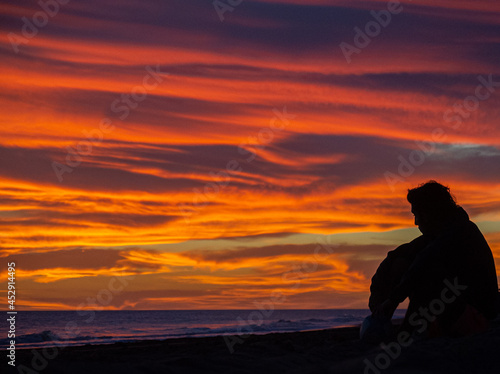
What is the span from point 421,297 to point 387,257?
1.71 ft

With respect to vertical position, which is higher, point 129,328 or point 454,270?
point 129,328

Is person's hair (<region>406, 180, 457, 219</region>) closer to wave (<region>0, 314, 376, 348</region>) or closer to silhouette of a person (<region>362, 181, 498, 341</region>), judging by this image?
silhouette of a person (<region>362, 181, 498, 341</region>)

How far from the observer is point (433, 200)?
559cm

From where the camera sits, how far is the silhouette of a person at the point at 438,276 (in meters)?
5.31

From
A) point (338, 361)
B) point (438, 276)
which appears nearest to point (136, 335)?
point (338, 361)

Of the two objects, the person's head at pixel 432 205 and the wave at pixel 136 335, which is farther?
the wave at pixel 136 335

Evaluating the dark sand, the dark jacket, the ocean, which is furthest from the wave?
the dark jacket

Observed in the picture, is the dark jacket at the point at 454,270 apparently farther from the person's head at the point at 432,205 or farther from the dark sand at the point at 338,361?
the dark sand at the point at 338,361

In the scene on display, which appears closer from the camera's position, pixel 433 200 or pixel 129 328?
pixel 433 200

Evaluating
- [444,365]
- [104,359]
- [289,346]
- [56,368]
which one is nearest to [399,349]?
[444,365]

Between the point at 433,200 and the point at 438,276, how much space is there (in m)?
0.70

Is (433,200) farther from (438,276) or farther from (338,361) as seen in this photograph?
(338,361)

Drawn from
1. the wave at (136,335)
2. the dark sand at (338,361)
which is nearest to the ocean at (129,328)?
the wave at (136,335)

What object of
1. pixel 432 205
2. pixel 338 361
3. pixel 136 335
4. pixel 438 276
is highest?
pixel 136 335
